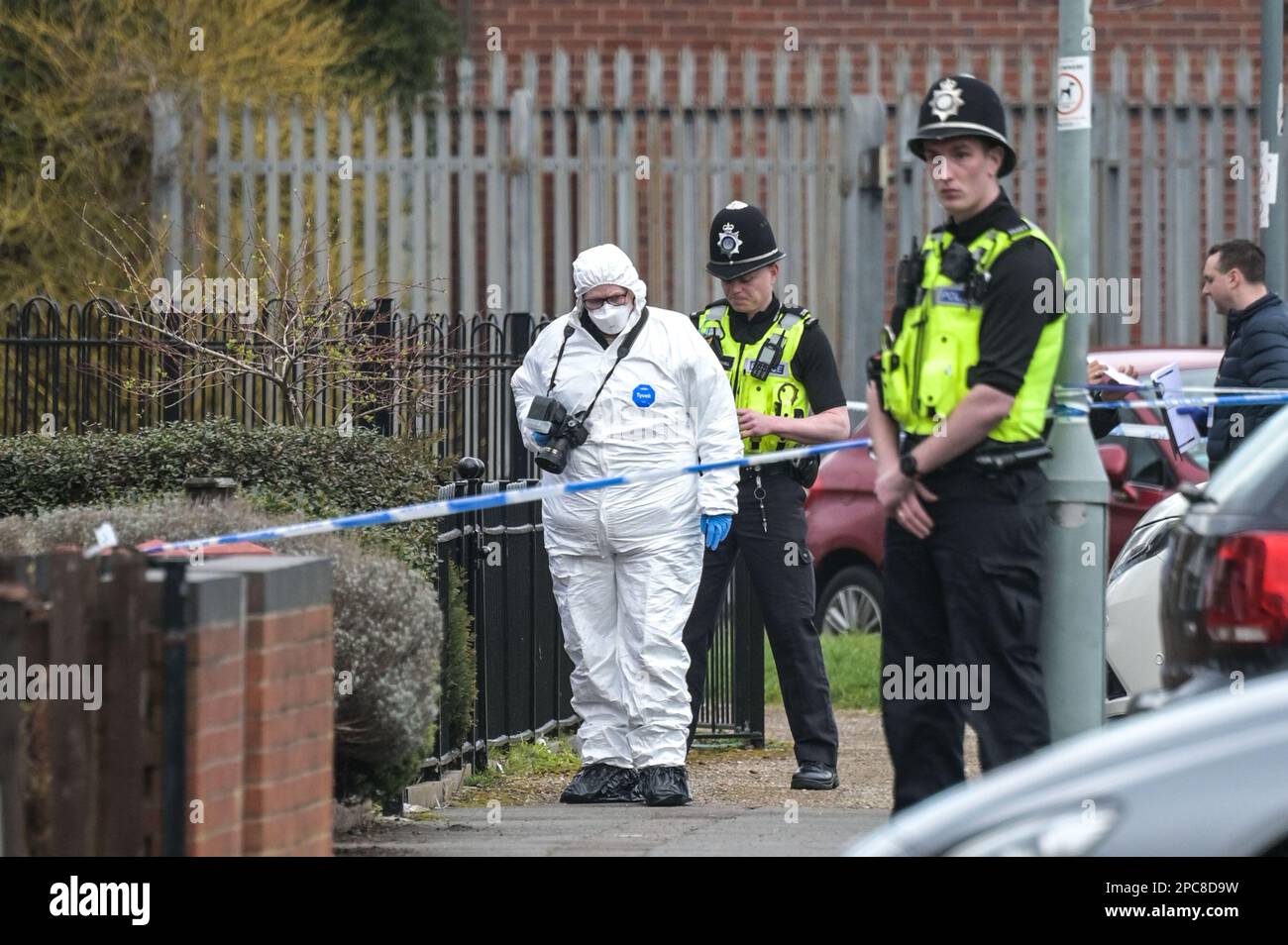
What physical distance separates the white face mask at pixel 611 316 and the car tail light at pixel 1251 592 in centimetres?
286

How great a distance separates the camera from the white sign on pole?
586 centimetres

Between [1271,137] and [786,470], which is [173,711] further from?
[1271,137]

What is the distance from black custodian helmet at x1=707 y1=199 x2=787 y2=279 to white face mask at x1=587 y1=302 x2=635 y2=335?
0.71 meters

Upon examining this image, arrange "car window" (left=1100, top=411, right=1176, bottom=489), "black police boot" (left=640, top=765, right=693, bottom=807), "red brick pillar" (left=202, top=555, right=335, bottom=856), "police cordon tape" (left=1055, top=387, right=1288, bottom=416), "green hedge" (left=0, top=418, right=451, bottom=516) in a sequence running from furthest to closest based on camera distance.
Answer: "car window" (left=1100, top=411, right=1176, bottom=489) → "green hedge" (left=0, top=418, right=451, bottom=516) → "black police boot" (left=640, top=765, right=693, bottom=807) → "police cordon tape" (left=1055, top=387, right=1288, bottom=416) → "red brick pillar" (left=202, top=555, right=335, bottom=856)

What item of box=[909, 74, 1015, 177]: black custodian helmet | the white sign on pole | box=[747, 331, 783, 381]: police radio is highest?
the white sign on pole

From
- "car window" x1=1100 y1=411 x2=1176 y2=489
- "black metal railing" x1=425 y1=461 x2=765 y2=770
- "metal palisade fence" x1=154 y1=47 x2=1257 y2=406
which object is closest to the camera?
"black metal railing" x1=425 y1=461 x2=765 y2=770

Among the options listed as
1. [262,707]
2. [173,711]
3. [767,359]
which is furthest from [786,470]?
[173,711]

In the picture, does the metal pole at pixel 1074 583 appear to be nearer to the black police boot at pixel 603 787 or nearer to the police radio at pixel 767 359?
the black police boot at pixel 603 787

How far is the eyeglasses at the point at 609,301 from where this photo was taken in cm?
723

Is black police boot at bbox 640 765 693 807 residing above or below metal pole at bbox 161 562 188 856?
below
